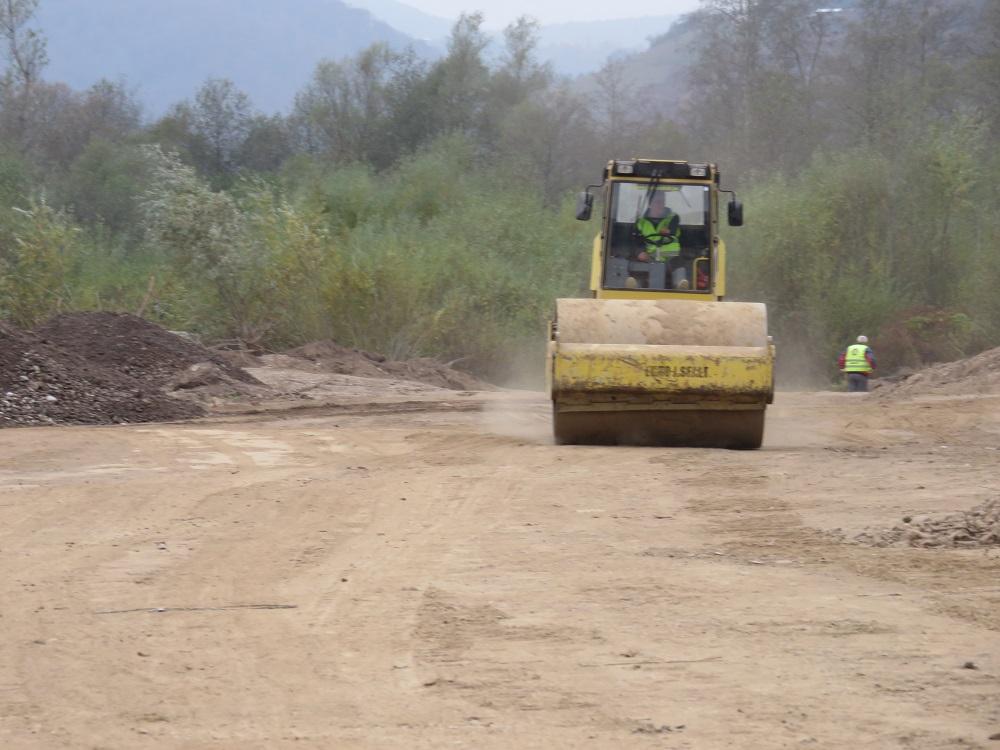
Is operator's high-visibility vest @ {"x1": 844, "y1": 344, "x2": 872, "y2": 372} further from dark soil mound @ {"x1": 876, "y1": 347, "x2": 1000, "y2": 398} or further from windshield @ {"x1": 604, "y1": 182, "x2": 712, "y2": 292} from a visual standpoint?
windshield @ {"x1": 604, "y1": 182, "x2": 712, "y2": 292}

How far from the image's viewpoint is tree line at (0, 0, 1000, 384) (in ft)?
90.9

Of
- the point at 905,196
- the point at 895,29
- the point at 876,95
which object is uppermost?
the point at 895,29

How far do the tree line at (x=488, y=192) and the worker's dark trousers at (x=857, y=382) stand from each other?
651 cm

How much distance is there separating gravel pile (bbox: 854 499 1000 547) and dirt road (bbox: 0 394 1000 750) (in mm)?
197

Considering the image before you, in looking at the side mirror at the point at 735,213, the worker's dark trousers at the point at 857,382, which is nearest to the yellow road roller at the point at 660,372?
the side mirror at the point at 735,213

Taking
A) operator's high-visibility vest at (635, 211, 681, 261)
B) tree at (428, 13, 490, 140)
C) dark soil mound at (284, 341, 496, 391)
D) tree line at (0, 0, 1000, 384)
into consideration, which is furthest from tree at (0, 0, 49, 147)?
operator's high-visibility vest at (635, 211, 681, 261)

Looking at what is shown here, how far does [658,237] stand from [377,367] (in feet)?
34.3

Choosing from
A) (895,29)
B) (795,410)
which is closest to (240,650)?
(795,410)

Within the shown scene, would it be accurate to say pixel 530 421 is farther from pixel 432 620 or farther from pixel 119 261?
pixel 119 261

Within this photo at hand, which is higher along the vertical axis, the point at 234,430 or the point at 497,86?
the point at 497,86

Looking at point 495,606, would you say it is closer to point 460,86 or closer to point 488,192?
point 488,192

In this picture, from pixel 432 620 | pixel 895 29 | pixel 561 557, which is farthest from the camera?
pixel 895 29

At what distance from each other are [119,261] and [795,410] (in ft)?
68.7

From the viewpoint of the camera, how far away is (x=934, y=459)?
11672 mm
